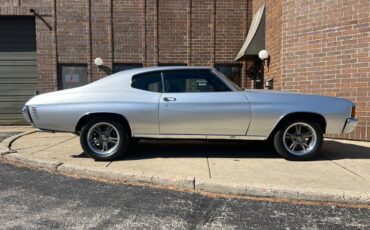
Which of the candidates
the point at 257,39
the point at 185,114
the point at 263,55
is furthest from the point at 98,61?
the point at 185,114

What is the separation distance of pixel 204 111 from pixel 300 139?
1708mm

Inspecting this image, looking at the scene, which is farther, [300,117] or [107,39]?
[107,39]

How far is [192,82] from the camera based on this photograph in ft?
21.2

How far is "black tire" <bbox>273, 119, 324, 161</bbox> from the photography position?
6332mm

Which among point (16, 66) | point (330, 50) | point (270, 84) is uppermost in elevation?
point (330, 50)

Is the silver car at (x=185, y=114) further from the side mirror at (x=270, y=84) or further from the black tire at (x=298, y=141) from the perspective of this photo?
the side mirror at (x=270, y=84)

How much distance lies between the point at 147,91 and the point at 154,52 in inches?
246

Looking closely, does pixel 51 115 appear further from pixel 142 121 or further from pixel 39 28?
pixel 39 28

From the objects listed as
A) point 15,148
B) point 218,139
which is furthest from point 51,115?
point 218,139

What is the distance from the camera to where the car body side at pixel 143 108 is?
6219mm

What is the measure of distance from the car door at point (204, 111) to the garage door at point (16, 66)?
26.4 feet

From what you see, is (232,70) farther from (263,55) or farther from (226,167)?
(226,167)

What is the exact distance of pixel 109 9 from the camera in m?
12.3

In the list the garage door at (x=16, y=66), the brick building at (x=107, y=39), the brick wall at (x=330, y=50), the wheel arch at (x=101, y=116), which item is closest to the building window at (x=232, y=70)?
the brick building at (x=107, y=39)
